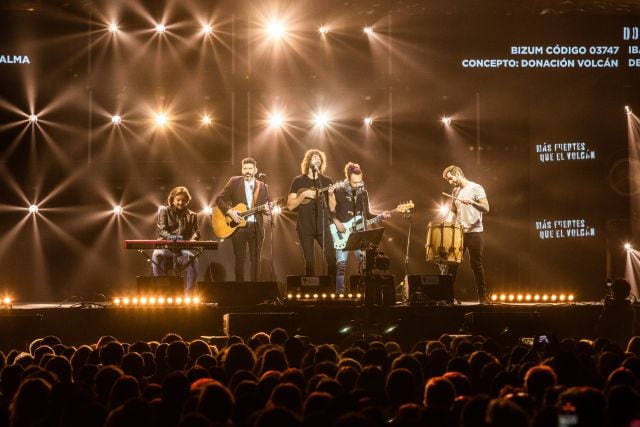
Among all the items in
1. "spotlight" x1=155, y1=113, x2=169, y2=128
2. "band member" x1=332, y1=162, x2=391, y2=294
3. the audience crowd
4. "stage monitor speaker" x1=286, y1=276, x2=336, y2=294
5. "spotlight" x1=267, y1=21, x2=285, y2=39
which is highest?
"spotlight" x1=267, y1=21, x2=285, y2=39

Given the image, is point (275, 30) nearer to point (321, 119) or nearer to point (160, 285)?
point (321, 119)

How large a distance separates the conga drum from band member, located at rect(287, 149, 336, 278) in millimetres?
1606

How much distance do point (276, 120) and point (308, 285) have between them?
16.9 feet

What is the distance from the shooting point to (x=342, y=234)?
12.4 metres

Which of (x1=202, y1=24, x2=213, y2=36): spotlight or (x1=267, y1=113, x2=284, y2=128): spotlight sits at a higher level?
(x1=202, y1=24, x2=213, y2=36): spotlight

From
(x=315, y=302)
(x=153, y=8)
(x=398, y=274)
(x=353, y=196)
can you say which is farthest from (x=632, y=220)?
(x=153, y=8)

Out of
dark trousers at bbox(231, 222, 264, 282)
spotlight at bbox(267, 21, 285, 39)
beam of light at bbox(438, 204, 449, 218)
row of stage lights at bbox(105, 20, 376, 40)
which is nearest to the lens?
dark trousers at bbox(231, 222, 264, 282)

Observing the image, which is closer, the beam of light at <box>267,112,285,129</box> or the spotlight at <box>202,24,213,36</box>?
the spotlight at <box>202,24,213,36</box>

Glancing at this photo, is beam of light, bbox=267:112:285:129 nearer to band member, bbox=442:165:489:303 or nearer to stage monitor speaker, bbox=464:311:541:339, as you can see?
band member, bbox=442:165:489:303

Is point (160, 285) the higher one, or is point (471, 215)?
point (471, 215)

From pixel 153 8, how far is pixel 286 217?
473cm

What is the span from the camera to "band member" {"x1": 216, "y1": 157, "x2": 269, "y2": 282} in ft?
41.7

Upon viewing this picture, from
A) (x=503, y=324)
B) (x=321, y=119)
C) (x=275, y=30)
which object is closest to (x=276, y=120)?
(x=321, y=119)

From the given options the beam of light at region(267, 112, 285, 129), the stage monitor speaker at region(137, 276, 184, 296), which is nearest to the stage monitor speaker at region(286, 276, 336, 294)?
the stage monitor speaker at region(137, 276, 184, 296)
